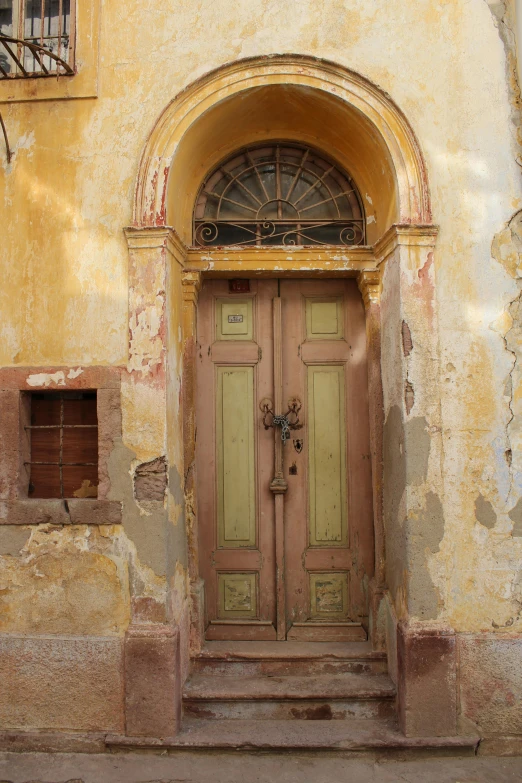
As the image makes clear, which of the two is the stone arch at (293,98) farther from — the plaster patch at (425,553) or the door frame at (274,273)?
the plaster patch at (425,553)

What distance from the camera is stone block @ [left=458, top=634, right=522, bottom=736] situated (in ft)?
12.9

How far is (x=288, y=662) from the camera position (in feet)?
14.5

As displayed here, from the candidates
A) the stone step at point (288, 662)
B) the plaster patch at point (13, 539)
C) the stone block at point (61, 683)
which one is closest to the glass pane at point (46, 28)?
the plaster patch at point (13, 539)

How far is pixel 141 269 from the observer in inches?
163

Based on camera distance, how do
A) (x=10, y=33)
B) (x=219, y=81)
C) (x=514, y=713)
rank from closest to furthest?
(x=514, y=713) → (x=219, y=81) → (x=10, y=33)

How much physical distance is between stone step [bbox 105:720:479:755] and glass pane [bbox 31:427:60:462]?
183 centimetres

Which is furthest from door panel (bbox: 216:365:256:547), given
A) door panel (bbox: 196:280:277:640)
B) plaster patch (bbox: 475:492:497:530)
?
plaster patch (bbox: 475:492:497:530)

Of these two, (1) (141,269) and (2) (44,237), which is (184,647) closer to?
(1) (141,269)

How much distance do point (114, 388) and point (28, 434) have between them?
29.4 inches

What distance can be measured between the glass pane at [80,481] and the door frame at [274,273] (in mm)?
637

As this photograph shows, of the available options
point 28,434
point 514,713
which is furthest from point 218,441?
point 514,713

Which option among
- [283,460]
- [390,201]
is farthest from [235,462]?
[390,201]

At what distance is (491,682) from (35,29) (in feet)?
17.6

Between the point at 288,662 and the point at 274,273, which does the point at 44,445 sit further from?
the point at 288,662
